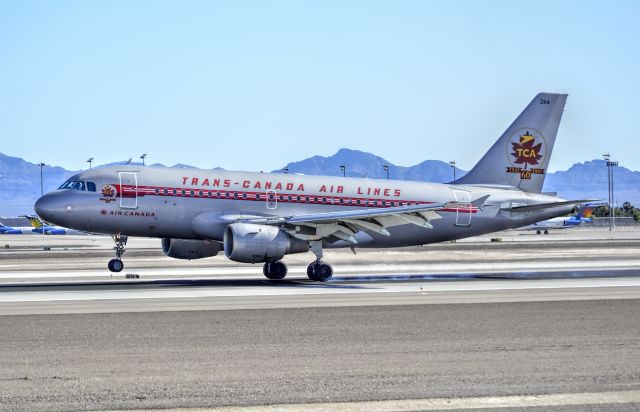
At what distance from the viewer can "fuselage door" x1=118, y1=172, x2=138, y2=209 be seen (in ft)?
120

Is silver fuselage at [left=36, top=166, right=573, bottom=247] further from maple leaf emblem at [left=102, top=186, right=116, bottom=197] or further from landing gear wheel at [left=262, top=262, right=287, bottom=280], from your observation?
landing gear wheel at [left=262, top=262, right=287, bottom=280]

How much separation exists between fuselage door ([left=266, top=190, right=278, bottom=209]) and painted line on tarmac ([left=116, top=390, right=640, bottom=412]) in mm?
25759

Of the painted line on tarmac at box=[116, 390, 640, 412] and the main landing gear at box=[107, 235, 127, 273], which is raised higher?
the main landing gear at box=[107, 235, 127, 273]

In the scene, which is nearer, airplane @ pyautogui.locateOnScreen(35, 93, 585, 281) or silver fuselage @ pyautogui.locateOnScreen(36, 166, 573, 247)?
airplane @ pyautogui.locateOnScreen(35, 93, 585, 281)

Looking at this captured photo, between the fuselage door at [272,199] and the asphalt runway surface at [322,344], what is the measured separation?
138 inches

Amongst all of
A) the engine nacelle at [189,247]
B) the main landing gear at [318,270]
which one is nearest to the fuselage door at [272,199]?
the main landing gear at [318,270]

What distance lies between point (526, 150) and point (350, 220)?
37.7ft

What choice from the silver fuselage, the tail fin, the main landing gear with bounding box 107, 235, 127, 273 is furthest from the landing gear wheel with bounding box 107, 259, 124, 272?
the tail fin

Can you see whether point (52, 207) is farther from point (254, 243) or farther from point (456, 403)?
point (456, 403)

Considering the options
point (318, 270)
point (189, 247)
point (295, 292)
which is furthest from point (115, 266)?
point (295, 292)

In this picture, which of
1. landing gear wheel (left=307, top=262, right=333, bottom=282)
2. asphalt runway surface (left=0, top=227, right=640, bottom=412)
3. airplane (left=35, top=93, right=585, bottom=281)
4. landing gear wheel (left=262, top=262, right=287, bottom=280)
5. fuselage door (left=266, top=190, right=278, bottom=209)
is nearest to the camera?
asphalt runway surface (left=0, top=227, right=640, bottom=412)

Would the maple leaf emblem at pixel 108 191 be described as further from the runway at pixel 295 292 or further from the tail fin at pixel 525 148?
the tail fin at pixel 525 148

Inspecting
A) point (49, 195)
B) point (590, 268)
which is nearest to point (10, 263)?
point (49, 195)

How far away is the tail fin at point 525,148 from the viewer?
143 feet
